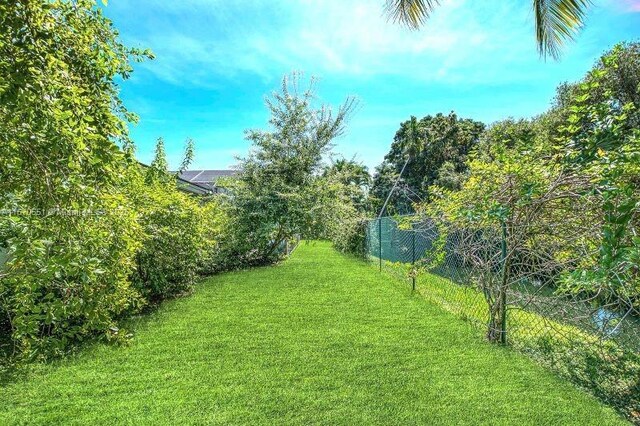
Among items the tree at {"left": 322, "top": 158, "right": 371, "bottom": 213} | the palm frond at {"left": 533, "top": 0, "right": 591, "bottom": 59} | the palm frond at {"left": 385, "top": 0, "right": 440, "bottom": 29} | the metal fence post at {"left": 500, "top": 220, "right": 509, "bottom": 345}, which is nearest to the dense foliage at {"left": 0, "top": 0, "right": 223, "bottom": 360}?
the metal fence post at {"left": 500, "top": 220, "right": 509, "bottom": 345}

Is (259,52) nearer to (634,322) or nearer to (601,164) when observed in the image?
(601,164)

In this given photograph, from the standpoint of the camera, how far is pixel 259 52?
830 centimetres

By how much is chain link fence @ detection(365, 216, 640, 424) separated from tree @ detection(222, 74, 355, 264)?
5797 mm

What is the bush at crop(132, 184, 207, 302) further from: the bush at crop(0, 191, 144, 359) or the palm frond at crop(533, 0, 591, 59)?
the palm frond at crop(533, 0, 591, 59)

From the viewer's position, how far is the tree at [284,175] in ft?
36.0

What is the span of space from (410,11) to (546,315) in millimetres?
4315

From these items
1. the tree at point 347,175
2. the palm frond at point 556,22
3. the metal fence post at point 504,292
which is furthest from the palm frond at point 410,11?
the tree at point 347,175

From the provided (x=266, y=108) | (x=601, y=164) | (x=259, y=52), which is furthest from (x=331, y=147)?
(x=601, y=164)

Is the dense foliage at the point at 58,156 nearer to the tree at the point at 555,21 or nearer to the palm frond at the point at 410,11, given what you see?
the palm frond at the point at 410,11

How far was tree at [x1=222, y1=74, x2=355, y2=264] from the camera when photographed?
11.0 m

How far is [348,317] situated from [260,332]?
1311mm

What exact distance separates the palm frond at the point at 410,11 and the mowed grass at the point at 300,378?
4231 mm

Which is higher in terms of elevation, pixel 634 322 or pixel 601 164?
pixel 601 164

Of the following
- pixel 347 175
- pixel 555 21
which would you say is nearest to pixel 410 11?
pixel 555 21
